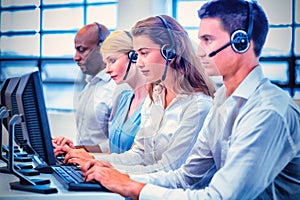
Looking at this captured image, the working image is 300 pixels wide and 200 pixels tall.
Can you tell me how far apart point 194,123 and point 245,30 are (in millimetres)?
394

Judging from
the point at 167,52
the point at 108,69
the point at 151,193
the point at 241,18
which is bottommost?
the point at 151,193

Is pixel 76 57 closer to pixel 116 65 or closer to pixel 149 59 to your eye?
pixel 116 65

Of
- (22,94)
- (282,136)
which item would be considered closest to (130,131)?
(22,94)

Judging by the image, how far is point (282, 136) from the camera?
145 centimetres

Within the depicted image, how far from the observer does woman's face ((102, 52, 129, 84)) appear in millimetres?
2086

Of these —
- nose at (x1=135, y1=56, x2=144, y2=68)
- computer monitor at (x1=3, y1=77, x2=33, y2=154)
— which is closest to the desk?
computer monitor at (x1=3, y1=77, x2=33, y2=154)

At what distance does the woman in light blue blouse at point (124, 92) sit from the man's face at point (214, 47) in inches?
13.1

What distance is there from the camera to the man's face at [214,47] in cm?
171

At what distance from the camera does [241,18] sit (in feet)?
5.47

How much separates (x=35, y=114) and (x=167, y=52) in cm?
62

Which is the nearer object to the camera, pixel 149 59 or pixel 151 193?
pixel 151 193

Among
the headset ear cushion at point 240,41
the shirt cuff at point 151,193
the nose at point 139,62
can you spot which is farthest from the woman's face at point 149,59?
the shirt cuff at point 151,193

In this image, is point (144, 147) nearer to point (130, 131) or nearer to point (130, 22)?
point (130, 131)

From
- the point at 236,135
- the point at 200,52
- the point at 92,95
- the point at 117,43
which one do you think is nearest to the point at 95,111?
the point at 92,95
